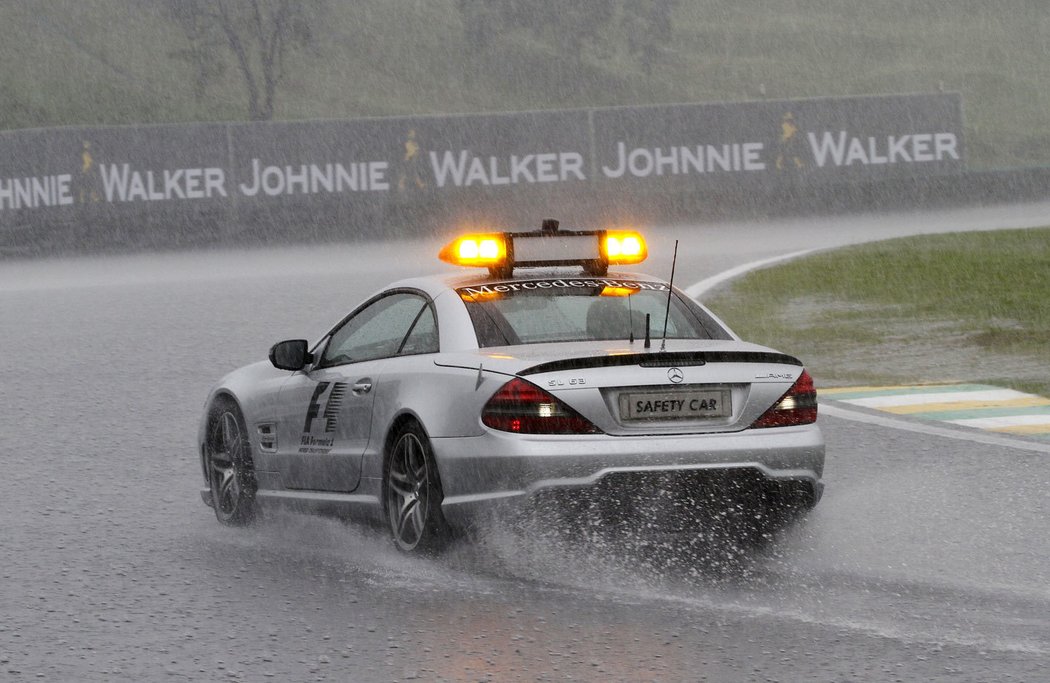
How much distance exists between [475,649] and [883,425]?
18.5 feet

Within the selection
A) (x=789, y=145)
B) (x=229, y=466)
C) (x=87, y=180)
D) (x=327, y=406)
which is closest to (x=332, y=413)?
(x=327, y=406)

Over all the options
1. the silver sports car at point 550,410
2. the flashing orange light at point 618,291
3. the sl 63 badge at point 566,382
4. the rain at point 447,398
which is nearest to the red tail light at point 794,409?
the silver sports car at point 550,410

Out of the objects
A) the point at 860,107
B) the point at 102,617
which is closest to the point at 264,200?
the point at 860,107

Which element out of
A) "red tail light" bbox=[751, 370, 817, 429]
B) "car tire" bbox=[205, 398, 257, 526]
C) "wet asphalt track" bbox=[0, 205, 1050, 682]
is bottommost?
"wet asphalt track" bbox=[0, 205, 1050, 682]

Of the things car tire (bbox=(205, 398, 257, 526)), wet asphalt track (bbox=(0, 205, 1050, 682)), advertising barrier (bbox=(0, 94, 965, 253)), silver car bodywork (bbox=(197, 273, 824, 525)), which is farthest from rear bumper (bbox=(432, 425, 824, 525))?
advertising barrier (bbox=(0, 94, 965, 253))

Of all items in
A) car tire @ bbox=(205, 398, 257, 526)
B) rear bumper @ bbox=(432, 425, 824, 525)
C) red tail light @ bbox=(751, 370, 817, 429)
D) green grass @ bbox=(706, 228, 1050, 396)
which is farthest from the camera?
green grass @ bbox=(706, 228, 1050, 396)

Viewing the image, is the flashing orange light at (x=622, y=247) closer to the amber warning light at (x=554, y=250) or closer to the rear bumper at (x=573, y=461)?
the amber warning light at (x=554, y=250)

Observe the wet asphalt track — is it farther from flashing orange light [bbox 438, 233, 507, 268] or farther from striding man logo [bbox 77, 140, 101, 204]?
striding man logo [bbox 77, 140, 101, 204]

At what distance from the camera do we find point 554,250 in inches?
315

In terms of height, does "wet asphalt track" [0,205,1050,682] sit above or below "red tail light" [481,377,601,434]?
below

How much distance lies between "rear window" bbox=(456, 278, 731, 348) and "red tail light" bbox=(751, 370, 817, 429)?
1.85 feet

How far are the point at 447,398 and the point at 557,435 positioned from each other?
20.5 inches

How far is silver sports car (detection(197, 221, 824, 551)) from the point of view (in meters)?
6.85

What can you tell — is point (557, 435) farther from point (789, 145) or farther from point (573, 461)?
point (789, 145)
